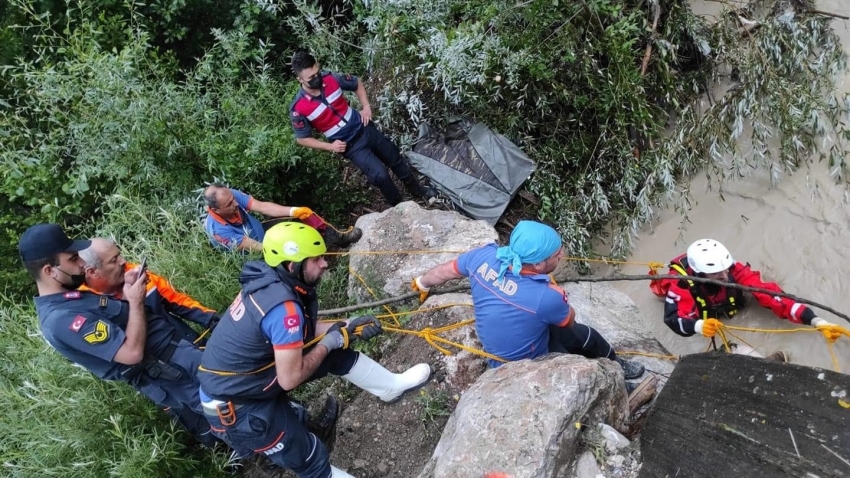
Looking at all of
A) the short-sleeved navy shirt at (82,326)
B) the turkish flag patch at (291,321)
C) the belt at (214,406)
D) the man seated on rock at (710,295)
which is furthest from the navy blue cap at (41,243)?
the man seated on rock at (710,295)

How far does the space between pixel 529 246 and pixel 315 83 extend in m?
2.85

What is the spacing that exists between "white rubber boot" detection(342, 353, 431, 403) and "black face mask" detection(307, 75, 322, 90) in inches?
99.7

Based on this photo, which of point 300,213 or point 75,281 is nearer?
point 75,281

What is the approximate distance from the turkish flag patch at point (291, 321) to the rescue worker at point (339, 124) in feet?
8.63

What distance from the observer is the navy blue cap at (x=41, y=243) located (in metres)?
2.77

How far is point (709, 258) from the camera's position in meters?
3.67

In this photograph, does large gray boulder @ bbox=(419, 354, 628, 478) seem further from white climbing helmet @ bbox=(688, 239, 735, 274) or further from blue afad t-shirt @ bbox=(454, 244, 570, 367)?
white climbing helmet @ bbox=(688, 239, 735, 274)

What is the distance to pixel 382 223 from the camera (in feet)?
16.0

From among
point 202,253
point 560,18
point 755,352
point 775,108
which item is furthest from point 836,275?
point 202,253

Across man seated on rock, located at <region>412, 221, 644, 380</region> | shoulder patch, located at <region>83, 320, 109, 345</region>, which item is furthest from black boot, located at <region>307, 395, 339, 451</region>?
shoulder patch, located at <region>83, 320, 109, 345</region>

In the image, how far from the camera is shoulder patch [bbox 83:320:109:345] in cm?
282

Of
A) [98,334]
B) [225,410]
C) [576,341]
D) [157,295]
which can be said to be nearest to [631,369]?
[576,341]

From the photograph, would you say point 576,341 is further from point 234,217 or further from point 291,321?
point 234,217

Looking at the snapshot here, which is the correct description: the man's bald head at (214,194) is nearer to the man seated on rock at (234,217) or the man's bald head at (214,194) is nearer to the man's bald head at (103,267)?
the man seated on rock at (234,217)
